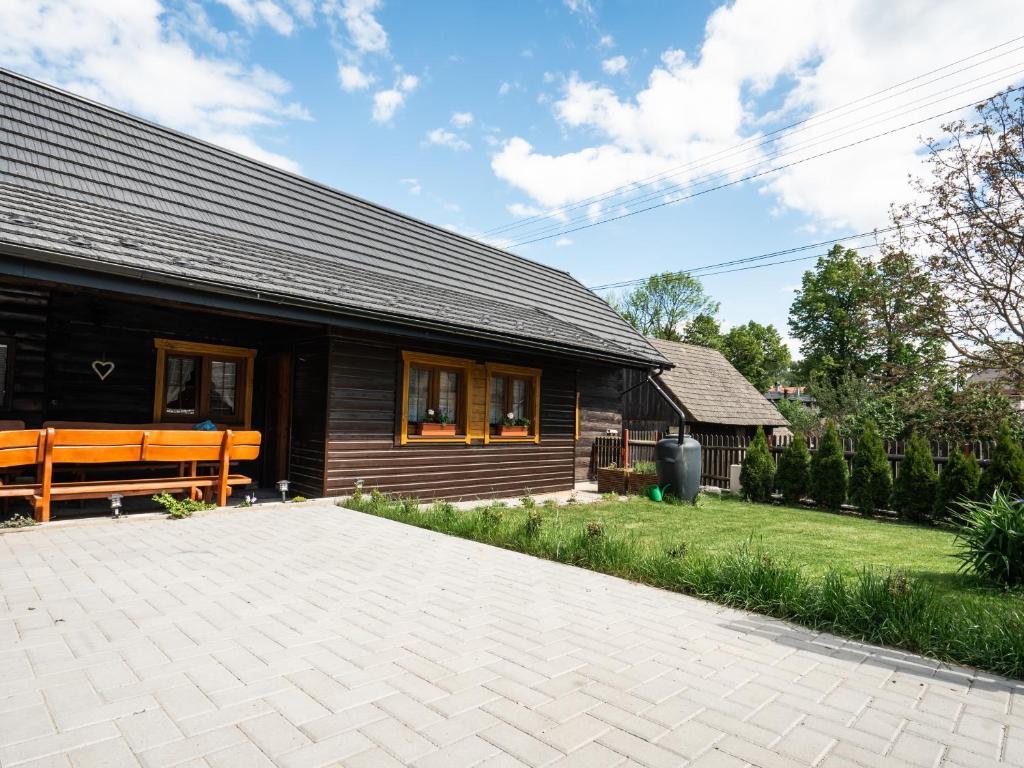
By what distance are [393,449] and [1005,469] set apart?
9602 millimetres

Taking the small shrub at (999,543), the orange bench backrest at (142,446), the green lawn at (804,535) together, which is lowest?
the green lawn at (804,535)

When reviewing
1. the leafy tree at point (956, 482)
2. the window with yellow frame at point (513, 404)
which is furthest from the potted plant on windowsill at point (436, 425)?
the leafy tree at point (956, 482)

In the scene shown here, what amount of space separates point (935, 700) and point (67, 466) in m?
8.88

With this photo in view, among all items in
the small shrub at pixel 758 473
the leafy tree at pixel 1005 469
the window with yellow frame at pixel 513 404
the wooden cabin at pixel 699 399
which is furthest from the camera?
the wooden cabin at pixel 699 399

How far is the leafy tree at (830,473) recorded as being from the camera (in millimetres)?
10992

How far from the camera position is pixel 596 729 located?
238 centimetres

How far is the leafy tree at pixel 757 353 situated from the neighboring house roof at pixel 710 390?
93.0 ft

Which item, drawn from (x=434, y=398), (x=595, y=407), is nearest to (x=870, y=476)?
(x=595, y=407)

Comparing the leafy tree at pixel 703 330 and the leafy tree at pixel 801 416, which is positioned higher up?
the leafy tree at pixel 703 330

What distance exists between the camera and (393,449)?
9102 mm

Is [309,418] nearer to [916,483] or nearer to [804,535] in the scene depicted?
[804,535]

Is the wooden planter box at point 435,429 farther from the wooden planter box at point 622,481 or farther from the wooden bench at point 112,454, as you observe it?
the wooden planter box at point 622,481

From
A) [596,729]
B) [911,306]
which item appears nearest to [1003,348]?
[911,306]

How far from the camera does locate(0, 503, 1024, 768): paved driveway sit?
7.25ft
